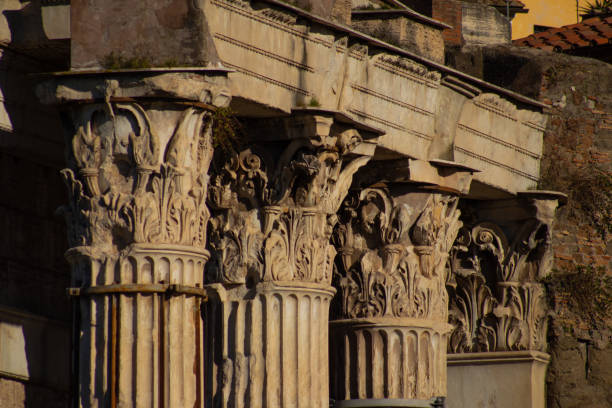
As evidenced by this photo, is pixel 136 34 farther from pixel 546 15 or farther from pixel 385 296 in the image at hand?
pixel 546 15

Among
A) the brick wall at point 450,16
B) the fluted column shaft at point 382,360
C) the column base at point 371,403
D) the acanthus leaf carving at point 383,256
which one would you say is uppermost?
the brick wall at point 450,16

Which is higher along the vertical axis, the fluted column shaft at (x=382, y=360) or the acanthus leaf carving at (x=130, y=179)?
the acanthus leaf carving at (x=130, y=179)

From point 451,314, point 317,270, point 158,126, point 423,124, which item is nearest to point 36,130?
point 158,126

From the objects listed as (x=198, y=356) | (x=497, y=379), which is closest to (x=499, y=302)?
(x=497, y=379)

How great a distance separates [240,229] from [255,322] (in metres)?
0.81

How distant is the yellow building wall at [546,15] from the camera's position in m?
33.2

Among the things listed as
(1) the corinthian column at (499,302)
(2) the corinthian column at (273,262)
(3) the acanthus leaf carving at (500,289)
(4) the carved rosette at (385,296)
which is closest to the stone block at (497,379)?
(1) the corinthian column at (499,302)

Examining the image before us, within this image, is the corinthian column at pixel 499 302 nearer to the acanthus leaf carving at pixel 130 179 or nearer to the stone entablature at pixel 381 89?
the stone entablature at pixel 381 89

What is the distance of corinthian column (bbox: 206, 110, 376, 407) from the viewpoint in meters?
16.3

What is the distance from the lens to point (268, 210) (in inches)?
654

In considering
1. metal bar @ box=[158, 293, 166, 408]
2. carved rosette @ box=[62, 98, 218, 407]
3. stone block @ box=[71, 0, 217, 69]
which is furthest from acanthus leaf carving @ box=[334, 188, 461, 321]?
metal bar @ box=[158, 293, 166, 408]

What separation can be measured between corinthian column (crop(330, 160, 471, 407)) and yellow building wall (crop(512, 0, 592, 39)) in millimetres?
14995

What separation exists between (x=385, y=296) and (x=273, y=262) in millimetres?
2027

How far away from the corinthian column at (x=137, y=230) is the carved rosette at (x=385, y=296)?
389 centimetres
